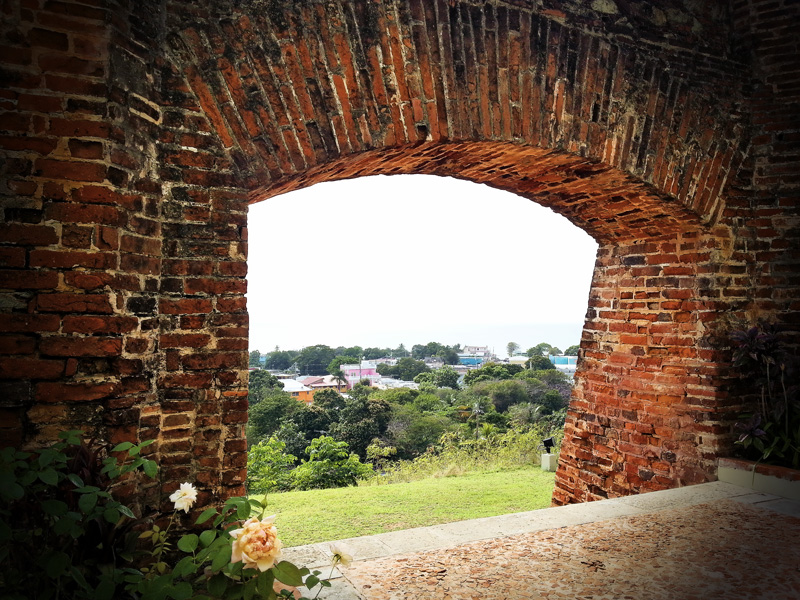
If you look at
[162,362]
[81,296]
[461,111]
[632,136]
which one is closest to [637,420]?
[632,136]

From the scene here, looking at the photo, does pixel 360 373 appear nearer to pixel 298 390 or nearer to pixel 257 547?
pixel 298 390

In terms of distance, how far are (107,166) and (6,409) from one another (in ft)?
3.27

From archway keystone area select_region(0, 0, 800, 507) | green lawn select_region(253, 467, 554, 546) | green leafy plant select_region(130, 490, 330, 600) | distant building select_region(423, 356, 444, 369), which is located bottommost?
green lawn select_region(253, 467, 554, 546)

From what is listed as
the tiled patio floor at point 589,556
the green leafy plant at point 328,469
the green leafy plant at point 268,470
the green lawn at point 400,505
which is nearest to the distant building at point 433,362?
the green leafy plant at point 328,469

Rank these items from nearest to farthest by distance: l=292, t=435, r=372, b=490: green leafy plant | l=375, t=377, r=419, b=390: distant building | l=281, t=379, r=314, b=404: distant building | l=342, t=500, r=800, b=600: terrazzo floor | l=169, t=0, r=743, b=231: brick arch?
1. l=342, t=500, r=800, b=600: terrazzo floor
2. l=169, t=0, r=743, b=231: brick arch
3. l=292, t=435, r=372, b=490: green leafy plant
4. l=281, t=379, r=314, b=404: distant building
5. l=375, t=377, r=419, b=390: distant building

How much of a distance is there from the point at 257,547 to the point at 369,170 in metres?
2.37

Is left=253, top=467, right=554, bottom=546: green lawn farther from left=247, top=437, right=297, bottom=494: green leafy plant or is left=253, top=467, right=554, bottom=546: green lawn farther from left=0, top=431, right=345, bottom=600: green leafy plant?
A: left=247, top=437, right=297, bottom=494: green leafy plant

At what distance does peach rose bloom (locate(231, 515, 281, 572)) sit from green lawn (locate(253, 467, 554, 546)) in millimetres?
3310

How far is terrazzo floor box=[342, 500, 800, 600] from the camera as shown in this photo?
233cm

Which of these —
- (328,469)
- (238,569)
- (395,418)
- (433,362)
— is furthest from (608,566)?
(433,362)

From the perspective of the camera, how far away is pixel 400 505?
627cm

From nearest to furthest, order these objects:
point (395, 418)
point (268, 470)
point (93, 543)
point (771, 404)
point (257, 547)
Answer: point (257, 547)
point (93, 543)
point (771, 404)
point (268, 470)
point (395, 418)

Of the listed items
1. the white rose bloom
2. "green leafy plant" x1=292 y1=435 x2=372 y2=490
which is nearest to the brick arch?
the white rose bloom

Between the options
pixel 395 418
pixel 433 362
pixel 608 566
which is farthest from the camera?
pixel 433 362
